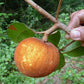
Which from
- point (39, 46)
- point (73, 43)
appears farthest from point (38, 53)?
point (73, 43)

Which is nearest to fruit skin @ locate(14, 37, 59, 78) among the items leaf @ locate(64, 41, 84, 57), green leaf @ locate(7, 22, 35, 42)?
green leaf @ locate(7, 22, 35, 42)

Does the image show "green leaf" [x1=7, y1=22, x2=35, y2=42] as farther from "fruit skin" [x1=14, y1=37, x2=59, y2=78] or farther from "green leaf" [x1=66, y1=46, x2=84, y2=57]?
"green leaf" [x1=66, y1=46, x2=84, y2=57]

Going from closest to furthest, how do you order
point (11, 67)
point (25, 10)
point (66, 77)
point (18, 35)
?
point (18, 35) → point (66, 77) → point (11, 67) → point (25, 10)

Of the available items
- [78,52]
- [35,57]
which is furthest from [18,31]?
[78,52]

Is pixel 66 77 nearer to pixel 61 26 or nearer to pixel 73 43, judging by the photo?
pixel 73 43

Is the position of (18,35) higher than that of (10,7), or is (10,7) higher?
(18,35)

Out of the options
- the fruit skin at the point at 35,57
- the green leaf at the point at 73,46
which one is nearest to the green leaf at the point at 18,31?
the fruit skin at the point at 35,57

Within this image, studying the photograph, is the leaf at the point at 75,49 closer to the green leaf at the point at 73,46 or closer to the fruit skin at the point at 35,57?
the green leaf at the point at 73,46
